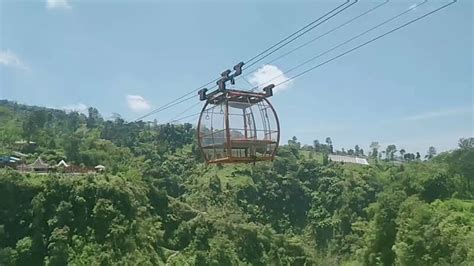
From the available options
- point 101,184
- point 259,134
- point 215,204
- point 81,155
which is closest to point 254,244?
point 215,204

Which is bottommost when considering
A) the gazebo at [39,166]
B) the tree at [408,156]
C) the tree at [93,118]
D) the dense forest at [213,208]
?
the dense forest at [213,208]

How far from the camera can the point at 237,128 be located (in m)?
7.78

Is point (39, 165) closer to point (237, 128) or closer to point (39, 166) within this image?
point (39, 166)

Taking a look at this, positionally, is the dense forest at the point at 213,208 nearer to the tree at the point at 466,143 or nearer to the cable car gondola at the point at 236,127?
the tree at the point at 466,143

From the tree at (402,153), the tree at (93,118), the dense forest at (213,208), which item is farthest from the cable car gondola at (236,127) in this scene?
the tree at (402,153)

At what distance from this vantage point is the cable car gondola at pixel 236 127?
7.66 metres

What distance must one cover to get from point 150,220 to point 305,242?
49.0ft

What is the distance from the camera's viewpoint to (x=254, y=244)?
1335 inches

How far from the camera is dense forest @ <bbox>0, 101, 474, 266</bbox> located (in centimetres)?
2469

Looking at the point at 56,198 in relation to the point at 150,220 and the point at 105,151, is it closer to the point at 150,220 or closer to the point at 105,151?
the point at 150,220

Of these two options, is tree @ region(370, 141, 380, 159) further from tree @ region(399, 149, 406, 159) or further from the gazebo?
Result: the gazebo

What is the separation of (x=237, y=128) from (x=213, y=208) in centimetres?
3107

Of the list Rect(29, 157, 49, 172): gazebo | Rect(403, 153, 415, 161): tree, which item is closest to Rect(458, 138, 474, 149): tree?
Rect(403, 153, 415, 161): tree

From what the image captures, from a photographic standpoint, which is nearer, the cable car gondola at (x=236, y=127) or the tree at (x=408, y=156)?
the cable car gondola at (x=236, y=127)
